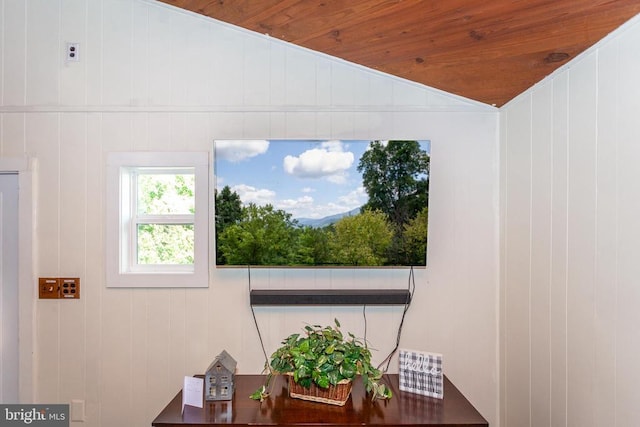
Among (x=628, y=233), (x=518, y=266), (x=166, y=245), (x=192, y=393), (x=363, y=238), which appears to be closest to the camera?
(x=628, y=233)

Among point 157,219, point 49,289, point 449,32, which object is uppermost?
point 449,32

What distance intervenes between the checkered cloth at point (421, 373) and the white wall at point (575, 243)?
461 millimetres

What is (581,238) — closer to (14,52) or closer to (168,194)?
(168,194)

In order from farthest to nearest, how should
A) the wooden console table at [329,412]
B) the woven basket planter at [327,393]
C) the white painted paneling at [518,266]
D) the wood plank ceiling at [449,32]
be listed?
the white painted paneling at [518,266], the woven basket planter at [327,393], the wooden console table at [329,412], the wood plank ceiling at [449,32]

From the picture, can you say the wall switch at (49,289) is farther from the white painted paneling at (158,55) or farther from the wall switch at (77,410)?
the white painted paneling at (158,55)

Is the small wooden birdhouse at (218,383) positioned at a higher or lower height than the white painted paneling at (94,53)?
lower

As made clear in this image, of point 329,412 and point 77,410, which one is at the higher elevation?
point 329,412

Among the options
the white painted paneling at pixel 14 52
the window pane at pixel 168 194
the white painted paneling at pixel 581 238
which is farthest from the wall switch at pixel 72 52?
the white painted paneling at pixel 581 238

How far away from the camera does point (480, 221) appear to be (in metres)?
2.20

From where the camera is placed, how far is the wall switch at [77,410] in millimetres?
2193

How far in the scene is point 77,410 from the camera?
2195 mm

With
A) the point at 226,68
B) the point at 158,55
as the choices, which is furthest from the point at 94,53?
the point at 226,68

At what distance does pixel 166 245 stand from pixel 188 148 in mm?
584

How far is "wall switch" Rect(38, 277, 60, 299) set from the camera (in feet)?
7.21
